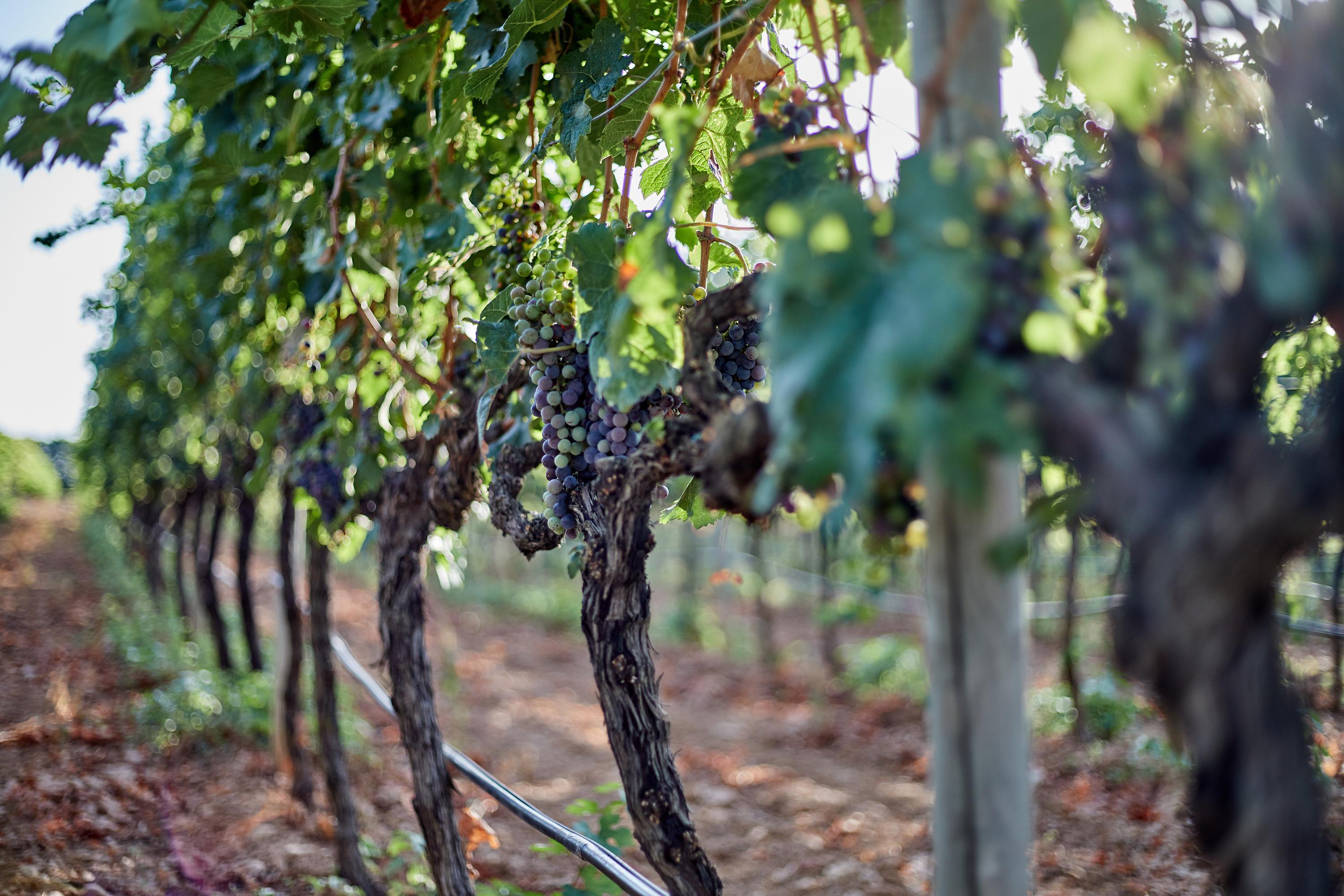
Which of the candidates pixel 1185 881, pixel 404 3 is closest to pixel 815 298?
pixel 404 3

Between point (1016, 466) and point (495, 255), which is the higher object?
point (495, 255)

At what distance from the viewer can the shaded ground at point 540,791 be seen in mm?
3410

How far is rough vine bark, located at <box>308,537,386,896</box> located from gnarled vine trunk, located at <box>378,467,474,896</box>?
1.02 m

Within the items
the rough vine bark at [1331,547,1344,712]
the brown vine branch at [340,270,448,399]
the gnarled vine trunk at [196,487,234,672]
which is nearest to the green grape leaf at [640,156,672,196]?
the brown vine branch at [340,270,448,399]

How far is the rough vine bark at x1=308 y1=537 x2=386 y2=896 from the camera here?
3414mm

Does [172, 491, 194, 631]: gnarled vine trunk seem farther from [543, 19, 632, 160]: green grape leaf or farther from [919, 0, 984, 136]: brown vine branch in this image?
[919, 0, 984, 136]: brown vine branch

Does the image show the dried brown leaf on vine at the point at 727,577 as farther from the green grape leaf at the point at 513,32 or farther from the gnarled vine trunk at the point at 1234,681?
the gnarled vine trunk at the point at 1234,681

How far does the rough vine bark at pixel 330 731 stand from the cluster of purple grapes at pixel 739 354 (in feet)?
8.15

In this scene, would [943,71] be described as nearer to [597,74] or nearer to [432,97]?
[597,74]

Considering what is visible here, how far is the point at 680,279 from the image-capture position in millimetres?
994

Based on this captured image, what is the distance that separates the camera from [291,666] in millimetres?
4441

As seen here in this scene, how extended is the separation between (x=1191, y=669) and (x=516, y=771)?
239 inches

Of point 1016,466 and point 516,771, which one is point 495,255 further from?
point 516,771

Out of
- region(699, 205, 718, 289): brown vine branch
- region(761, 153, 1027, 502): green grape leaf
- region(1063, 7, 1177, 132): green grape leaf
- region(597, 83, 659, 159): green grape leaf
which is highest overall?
region(597, 83, 659, 159): green grape leaf
